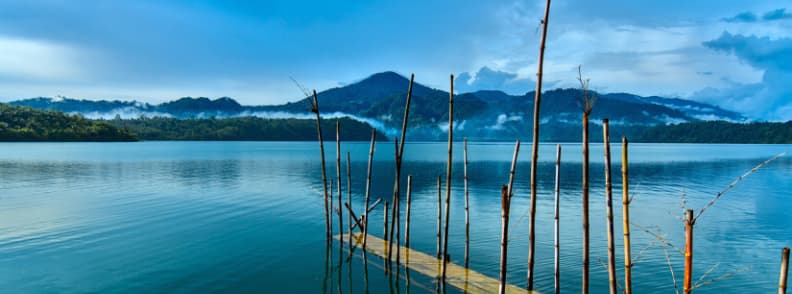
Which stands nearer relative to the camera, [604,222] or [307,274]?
[307,274]

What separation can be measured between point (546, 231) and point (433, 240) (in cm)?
587

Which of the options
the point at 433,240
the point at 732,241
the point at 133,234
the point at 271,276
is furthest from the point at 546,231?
the point at 133,234

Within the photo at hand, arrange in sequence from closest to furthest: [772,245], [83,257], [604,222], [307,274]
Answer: [307,274] → [83,257] → [772,245] → [604,222]

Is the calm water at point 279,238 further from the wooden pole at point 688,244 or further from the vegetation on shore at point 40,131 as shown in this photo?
the vegetation on shore at point 40,131

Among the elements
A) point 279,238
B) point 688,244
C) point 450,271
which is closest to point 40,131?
point 279,238

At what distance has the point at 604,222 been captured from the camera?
23.6m

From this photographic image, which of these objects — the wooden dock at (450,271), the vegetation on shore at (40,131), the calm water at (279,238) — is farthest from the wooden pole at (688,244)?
the vegetation on shore at (40,131)

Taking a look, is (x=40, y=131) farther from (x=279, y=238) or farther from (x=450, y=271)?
(x=450, y=271)

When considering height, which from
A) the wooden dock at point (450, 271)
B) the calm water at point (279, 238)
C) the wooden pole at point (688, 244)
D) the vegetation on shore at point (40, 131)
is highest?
the vegetation on shore at point (40, 131)

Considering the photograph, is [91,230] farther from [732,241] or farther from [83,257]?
[732,241]

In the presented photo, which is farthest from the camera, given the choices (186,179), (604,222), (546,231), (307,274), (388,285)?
(186,179)

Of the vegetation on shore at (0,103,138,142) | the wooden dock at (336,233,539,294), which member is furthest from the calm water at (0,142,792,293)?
the vegetation on shore at (0,103,138,142)

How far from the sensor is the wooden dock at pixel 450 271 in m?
12.2

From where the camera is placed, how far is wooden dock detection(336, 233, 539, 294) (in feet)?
40.0
